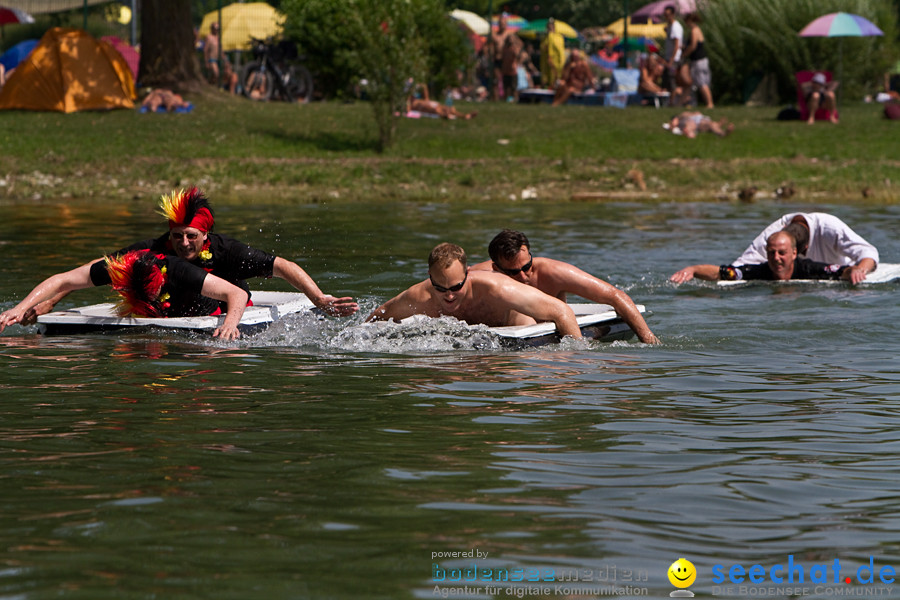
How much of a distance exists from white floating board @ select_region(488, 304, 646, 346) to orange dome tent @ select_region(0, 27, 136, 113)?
18.0 metres

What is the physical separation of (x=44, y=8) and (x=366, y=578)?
36342 mm

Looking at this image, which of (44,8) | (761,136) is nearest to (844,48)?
(761,136)

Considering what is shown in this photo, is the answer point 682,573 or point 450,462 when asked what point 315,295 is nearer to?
point 450,462

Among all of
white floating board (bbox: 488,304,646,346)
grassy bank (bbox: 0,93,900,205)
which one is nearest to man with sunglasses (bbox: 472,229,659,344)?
white floating board (bbox: 488,304,646,346)

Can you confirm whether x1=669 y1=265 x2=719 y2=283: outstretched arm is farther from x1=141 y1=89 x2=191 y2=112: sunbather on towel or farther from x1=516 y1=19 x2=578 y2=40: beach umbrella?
x1=516 y1=19 x2=578 y2=40: beach umbrella

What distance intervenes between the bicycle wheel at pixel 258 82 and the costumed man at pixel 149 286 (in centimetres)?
2021

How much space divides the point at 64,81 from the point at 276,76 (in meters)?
5.17

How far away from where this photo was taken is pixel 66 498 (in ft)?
17.1

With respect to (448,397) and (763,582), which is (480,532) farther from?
(448,397)

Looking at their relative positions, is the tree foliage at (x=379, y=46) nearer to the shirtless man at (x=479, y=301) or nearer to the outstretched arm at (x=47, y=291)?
the outstretched arm at (x=47, y=291)

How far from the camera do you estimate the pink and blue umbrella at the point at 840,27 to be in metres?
26.9

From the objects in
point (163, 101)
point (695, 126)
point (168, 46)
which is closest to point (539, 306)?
point (695, 126)

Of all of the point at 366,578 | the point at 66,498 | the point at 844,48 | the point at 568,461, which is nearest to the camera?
the point at 366,578

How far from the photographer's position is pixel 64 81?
26.0m
